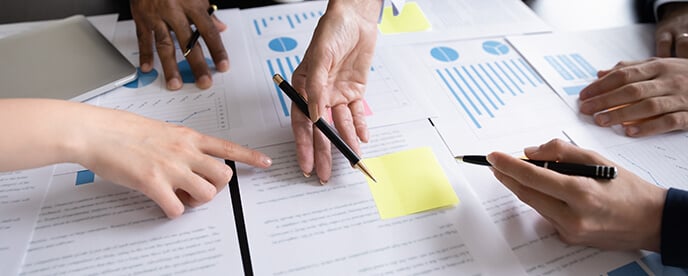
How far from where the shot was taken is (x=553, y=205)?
0.57m

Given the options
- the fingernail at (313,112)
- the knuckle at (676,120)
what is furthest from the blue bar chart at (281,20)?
the knuckle at (676,120)

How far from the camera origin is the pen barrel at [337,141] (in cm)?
63

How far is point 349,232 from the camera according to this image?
1.88ft

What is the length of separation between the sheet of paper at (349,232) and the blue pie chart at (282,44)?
32 cm

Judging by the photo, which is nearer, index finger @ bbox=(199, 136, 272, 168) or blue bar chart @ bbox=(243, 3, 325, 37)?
index finger @ bbox=(199, 136, 272, 168)

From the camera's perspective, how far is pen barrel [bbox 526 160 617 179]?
55 centimetres

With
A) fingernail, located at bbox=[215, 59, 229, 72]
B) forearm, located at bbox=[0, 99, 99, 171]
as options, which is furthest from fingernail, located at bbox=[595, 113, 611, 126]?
forearm, located at bbox=[0, 99, 99, 171]

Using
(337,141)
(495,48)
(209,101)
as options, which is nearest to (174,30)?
(209,101)

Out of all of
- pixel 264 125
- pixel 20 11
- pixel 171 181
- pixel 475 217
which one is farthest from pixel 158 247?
pixel 20 11

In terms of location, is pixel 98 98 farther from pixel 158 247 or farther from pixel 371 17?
pixel 371 17

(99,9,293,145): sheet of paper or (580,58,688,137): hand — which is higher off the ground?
(580,58,688,137): hand

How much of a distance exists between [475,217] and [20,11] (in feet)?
3.34

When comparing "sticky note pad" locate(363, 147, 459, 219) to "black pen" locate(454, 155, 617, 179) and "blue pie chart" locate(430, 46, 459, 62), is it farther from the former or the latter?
"blue pie chart" locate(430, 46, 459, 62)

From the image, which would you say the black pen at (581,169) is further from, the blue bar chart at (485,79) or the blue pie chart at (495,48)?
the blue pie chart at (495,48)
